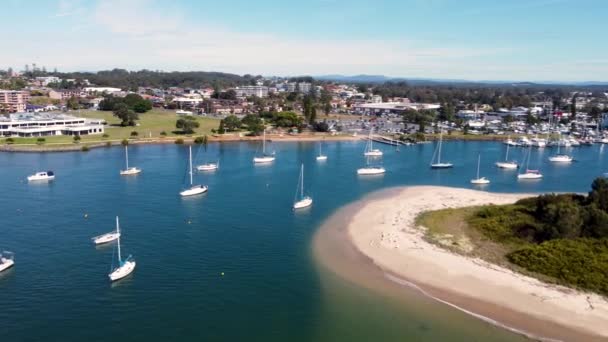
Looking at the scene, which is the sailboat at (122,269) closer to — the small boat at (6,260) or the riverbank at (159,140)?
the small boat at (6,260)

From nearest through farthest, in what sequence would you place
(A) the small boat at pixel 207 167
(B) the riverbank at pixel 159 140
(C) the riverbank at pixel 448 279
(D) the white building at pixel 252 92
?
(C) the riverbank at pixel 448 279
(A) the small boat at pixel 207 167
(B) the riverbank at pixel 159 140
(D) the white building at pixel 252 92

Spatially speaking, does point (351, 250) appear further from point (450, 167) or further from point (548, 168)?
point (548, 168)

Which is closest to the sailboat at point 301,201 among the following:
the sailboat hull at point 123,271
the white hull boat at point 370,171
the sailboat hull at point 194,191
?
the sailboat hull at point 194,191

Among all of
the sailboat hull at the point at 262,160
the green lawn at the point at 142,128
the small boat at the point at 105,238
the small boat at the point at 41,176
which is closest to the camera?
the small boat at the point at 105,238

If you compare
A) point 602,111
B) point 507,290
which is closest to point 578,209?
point 507,290

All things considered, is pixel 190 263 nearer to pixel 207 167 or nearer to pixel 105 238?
pixel 105 238

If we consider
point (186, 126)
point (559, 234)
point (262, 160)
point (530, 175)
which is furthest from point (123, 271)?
point (186, 126)
